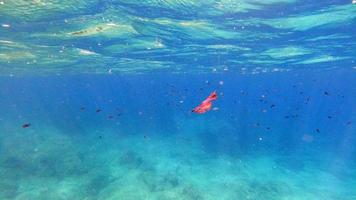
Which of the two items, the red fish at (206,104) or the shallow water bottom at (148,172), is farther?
the shallow water bottom at (148,172)

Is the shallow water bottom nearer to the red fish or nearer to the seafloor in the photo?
the seafloor

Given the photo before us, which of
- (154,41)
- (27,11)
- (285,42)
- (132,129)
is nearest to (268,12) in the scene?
(285,42)

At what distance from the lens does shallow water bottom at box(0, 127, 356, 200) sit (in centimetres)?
1778

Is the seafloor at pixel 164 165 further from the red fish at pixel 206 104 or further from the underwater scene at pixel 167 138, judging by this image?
the red fish at pixel 206 104

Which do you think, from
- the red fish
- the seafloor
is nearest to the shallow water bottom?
the seafloor

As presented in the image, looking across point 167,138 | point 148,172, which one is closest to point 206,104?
point 148,172

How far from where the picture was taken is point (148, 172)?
2075 cm

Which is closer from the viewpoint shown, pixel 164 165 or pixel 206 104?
pixel 206 104

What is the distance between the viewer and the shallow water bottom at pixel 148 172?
58.3 feet

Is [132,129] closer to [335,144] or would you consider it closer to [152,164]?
[152,164]

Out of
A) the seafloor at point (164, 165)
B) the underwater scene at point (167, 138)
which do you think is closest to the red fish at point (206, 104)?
the underwater scene at point (167, 138)

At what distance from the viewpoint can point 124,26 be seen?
18656 millimetres

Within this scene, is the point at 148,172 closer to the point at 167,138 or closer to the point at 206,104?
the point at 167,138

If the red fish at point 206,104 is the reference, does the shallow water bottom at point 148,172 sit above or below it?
below
